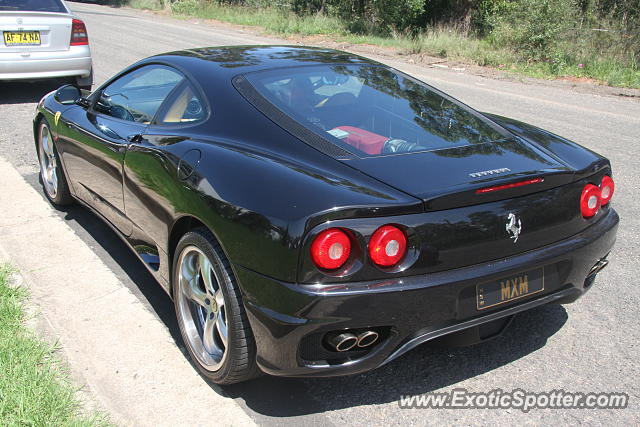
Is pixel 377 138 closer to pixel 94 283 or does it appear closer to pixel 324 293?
pixel 324 293

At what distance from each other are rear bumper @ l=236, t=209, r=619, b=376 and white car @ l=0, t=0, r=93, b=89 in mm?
7700

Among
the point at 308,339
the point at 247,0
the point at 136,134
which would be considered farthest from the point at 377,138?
the point at 247,0

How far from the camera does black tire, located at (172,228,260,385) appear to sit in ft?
8.96

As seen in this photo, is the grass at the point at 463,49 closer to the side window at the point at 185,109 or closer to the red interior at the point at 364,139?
the red interior at the point at 364,139

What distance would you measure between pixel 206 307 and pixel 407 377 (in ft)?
3.30

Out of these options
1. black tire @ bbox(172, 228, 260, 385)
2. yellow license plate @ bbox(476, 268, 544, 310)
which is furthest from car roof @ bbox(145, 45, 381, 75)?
yellow license plate @ bbox(476, 268, 544, 310)

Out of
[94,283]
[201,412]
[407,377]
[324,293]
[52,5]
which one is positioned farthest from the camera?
[52,5]

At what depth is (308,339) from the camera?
8.28ft

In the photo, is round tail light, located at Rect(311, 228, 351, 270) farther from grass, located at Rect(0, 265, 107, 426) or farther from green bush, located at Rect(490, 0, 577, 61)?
green bush, located at Rect(490, 0, 577, 61)

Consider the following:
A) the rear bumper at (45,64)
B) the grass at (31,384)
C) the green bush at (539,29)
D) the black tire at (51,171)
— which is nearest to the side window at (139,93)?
the black tire at (51,171)

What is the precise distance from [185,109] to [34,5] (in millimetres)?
7133

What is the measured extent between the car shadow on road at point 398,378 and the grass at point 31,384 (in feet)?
1.99

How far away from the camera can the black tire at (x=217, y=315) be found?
2.73m

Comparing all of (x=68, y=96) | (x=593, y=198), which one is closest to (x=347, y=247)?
(x=593, y=198)
